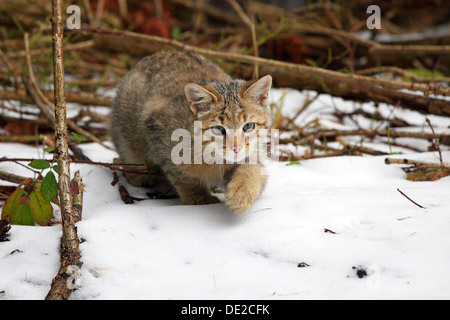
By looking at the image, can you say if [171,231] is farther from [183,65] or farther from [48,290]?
[183,65]

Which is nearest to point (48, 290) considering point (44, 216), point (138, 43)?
point (44, 216)

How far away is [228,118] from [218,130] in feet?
0.29

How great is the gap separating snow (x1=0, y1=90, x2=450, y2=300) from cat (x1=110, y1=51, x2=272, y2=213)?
22 cm

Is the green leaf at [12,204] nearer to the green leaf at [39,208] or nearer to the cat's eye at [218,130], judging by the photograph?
the green leaf at [39,208]

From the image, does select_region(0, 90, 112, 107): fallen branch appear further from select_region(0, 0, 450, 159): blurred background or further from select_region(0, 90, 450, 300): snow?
select_region(0, 90, 450, 300): snow

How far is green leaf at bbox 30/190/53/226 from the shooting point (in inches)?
84.0

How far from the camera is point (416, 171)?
2.77 m

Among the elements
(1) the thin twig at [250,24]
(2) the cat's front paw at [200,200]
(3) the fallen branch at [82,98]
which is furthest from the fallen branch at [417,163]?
(3) the fallen branch at [82,98]

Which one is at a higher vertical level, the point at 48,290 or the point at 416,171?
the point at 416,171

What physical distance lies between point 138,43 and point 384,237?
325 centimetres

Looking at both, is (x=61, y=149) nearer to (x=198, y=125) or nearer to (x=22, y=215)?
(x=22, y=215)

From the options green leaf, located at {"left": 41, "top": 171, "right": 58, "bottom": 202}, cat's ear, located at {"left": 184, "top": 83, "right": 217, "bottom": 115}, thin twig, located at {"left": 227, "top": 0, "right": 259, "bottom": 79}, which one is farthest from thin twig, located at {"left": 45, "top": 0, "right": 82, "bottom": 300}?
thin twig, located at {"left": 227, "top": 0, "right": 259, "bottom": 79}

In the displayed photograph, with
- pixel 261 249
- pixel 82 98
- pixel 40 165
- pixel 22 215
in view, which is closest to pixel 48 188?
pixel 40 165

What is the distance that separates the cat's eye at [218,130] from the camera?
2.50 metres
